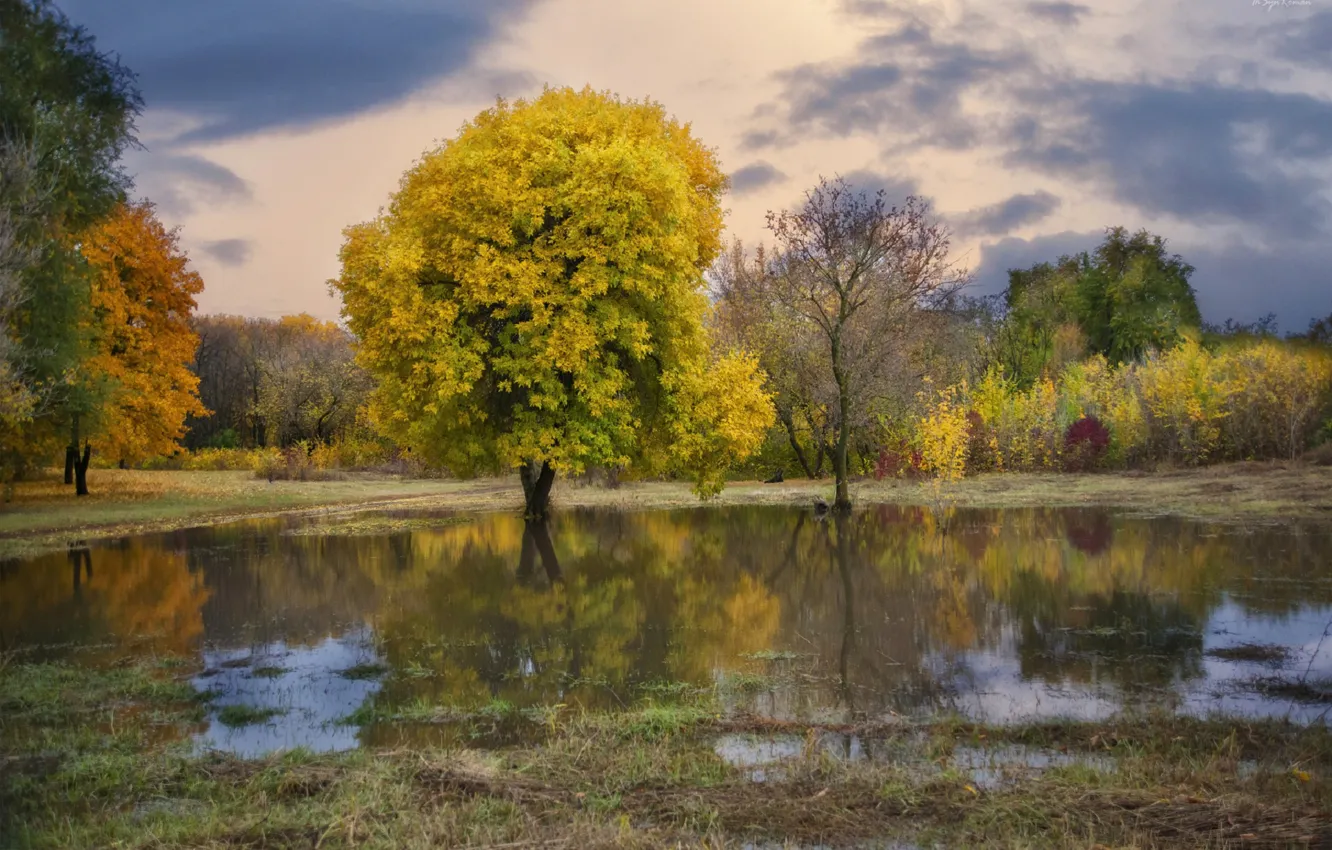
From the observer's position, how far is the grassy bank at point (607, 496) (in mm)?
25578

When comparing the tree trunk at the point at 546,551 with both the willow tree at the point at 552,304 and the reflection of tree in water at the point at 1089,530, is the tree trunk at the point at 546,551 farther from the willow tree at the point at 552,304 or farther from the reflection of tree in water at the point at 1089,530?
the reflection of tree in water at the point at 1089,530

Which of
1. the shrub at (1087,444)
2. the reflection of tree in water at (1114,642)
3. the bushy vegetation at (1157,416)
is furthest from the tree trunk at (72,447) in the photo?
the shrub at (1087,444)

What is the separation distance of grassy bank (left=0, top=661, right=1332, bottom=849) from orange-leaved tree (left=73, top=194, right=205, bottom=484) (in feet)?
94.7

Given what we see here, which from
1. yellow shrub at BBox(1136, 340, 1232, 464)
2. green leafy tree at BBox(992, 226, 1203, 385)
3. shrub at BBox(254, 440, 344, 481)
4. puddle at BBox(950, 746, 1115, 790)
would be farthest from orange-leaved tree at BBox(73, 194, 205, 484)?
green leafy tree at BBox(992, 226, 1203, 385)

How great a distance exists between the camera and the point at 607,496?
124 ft

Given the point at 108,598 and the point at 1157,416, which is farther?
the point at 1157,416

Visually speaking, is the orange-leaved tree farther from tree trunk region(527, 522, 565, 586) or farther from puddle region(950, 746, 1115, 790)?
puddle region(950, 746, 1115, 790)

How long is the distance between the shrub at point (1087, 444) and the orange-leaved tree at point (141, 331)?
3269 centimetres

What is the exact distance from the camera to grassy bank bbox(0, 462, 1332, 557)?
25.6 metres

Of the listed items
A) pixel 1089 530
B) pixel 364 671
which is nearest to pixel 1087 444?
pixel 1089 530

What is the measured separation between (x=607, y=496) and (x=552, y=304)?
1634cm

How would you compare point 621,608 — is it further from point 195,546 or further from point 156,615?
point 195,546

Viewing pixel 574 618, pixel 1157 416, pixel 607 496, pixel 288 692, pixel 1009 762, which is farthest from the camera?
pixel 607 496

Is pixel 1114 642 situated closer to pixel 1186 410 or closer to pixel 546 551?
pixel 546 551
